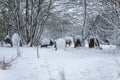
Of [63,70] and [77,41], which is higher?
[63,70]

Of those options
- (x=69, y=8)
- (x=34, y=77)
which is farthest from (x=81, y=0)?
(x=34, y=77)

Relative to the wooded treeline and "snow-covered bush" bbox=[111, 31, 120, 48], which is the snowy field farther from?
the wooded treeline

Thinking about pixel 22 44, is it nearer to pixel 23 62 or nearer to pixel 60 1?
pixel 60 1

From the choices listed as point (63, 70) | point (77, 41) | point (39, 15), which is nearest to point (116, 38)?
point (63, 70)

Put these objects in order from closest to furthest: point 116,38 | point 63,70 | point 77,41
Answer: point 63,70, point 116,38, point 77,41

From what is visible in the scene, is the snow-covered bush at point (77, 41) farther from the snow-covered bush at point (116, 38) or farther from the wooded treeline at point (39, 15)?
the snow-covered bush at point (116, 38)

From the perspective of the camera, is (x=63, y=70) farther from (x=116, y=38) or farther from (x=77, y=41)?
(x=77, y=41)

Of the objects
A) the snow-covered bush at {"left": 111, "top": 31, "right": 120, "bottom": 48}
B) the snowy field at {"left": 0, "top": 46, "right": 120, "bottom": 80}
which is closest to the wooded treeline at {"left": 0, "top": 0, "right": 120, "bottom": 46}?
the snow-covered bush at {"left": 111, "top": 31, "right": 120, "bottom": 48}

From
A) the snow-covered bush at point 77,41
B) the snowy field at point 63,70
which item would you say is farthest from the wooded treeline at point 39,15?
the snowy field at point 63,70

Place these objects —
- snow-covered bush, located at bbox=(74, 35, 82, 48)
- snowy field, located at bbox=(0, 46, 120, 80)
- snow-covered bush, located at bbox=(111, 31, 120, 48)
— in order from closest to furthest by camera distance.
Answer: snowy field, located at bbox=(0, 46, 120, 80)
snow-covered bush, located at bbox=(111, 31, 120, 48)
snow-covered bush, located at bbox=(74, 35, 82, 48)

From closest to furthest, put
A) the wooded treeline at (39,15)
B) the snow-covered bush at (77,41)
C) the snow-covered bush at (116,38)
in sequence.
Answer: the snow-covered bush at (116,38) < the wooded treeline at (39,15) < the snow-covered bush at (77,41)

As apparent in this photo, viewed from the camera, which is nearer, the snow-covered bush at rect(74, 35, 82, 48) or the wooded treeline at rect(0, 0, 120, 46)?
the wooded treeline at rect(0, 0, 120, 46)

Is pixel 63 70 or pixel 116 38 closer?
pixel 63 70

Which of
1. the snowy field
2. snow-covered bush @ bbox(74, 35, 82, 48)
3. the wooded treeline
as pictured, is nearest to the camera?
the snowy field
